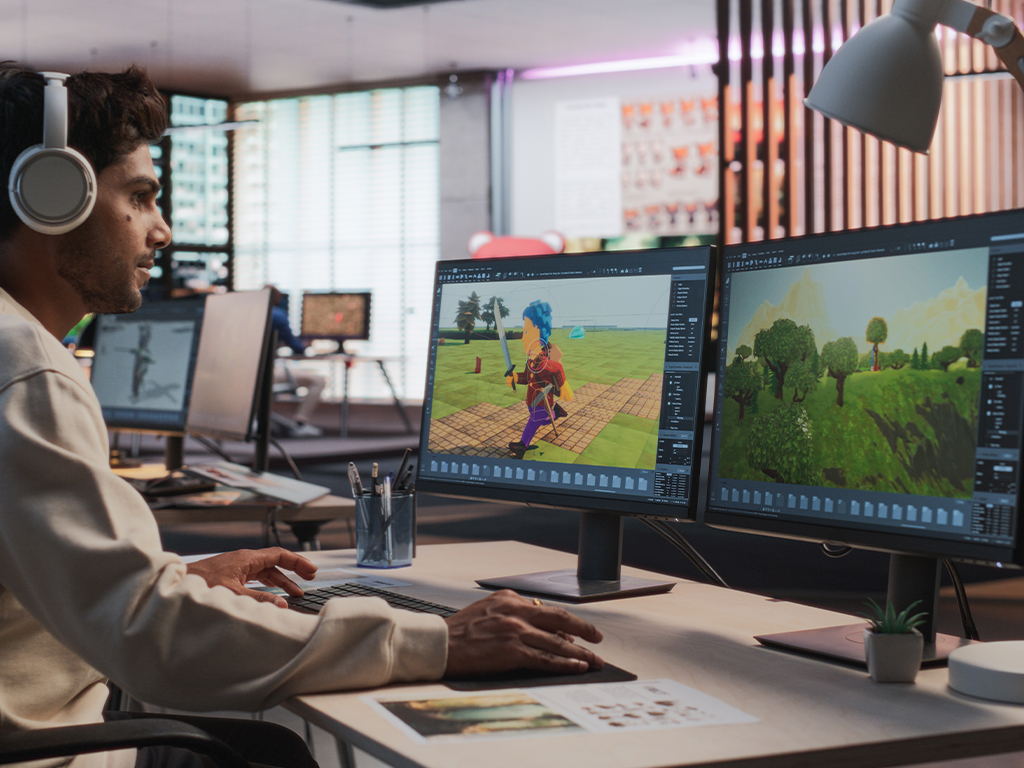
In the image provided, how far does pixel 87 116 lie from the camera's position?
1.16 m

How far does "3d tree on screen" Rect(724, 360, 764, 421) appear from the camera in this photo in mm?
1241

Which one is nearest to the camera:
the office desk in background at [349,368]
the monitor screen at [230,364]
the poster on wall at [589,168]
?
the monitor screen at [230,364]

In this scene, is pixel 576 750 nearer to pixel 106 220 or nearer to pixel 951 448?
pixel 951 448

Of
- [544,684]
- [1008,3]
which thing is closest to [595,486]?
[544,684]


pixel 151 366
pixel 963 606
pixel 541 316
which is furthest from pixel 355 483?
pixel 151 366

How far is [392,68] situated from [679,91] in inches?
110

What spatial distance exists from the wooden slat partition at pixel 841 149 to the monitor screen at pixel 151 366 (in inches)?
127

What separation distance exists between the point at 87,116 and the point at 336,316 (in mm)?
8319

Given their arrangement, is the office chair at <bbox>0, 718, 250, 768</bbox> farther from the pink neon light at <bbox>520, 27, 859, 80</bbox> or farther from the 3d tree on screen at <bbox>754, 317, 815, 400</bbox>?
the pink neon light at <bbox>520, 27, 859, 80</bbox>

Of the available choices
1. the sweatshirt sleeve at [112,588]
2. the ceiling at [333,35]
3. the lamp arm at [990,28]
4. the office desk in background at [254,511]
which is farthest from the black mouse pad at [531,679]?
the ceiling at [333,35]

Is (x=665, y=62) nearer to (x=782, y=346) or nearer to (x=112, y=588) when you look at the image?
(x=782, y=346)

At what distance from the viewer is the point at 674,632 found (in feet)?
3.98

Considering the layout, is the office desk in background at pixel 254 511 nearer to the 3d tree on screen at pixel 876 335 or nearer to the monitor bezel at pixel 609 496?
the monitor bezel at pixel 609 496

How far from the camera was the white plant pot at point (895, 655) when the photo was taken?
994 mm
